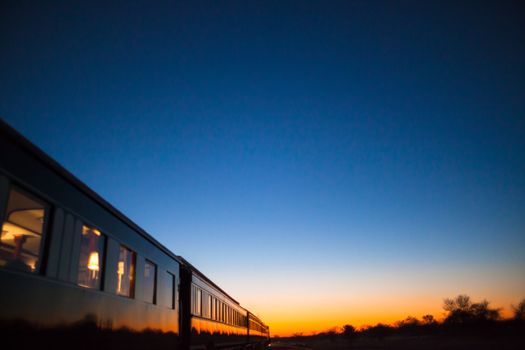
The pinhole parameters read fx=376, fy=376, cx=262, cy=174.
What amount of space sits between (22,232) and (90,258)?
4.24ft

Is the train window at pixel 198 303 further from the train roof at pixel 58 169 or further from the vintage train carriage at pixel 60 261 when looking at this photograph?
the train roof at pixel 58 169

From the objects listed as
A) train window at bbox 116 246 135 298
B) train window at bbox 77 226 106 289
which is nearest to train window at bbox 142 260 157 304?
train window at bbox 116 246 135 298

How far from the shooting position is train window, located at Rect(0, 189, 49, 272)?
3334 mm

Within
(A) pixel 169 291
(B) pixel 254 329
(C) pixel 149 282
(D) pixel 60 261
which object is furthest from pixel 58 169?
(B) pixel 254 329

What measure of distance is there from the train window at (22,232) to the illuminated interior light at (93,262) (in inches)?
41.4

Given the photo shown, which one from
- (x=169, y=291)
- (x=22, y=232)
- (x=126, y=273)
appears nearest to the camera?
(x=22, y=232)

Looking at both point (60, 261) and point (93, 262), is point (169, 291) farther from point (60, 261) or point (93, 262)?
point (60, 261)

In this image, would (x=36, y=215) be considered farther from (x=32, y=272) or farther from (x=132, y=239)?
(x=132, y=239)

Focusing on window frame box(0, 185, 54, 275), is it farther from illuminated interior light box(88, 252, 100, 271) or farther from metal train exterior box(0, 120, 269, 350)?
illuminated interior light box(88, 252, 100, 271)

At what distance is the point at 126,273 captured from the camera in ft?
19.2

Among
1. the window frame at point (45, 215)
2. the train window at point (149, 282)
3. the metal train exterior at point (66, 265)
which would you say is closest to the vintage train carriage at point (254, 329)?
the train window at point (149, 282)

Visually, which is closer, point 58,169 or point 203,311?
point 58,169

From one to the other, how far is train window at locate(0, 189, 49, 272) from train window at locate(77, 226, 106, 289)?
0.77m

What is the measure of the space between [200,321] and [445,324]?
319 feet
